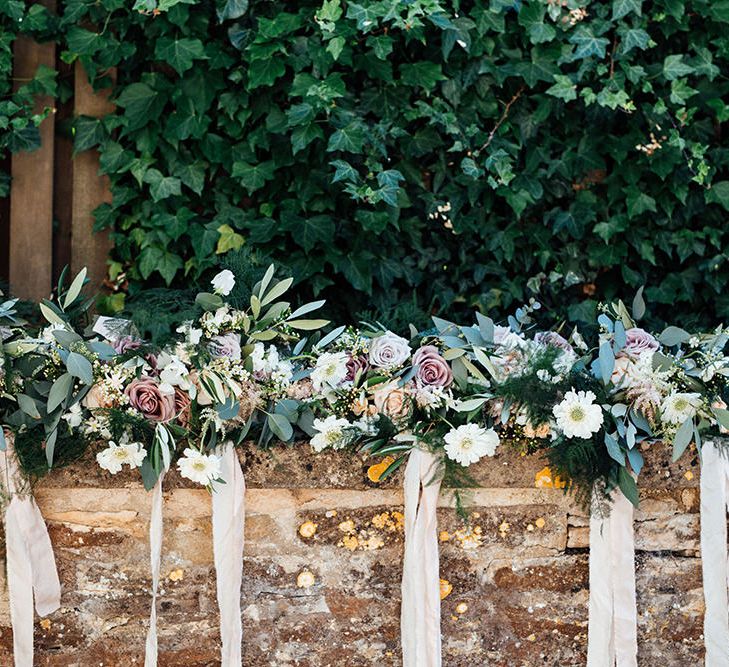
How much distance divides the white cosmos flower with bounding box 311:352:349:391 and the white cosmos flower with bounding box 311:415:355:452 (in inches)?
3.4

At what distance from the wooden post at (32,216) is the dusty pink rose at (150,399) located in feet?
2.92

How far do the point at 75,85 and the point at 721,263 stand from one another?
2075 mm

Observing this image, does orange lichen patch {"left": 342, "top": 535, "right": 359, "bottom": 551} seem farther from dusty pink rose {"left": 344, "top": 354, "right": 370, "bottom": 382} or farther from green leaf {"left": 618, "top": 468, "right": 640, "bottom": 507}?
green leaf {"left": 618, "top": 468, "right": 640, "bottom": 507}

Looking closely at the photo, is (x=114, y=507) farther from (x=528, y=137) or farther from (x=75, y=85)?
(x=528, y=137)

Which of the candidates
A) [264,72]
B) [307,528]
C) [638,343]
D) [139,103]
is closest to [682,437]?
[638,343]

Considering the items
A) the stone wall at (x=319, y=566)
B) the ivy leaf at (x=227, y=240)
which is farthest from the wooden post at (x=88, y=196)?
the stone wall at (x=319, y=566)

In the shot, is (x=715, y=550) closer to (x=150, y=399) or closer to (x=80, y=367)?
(x=150, y=399)

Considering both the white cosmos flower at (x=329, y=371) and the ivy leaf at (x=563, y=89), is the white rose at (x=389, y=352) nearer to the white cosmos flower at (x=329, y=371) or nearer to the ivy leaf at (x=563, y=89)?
the white cosmos flower at (x=329, y=371)

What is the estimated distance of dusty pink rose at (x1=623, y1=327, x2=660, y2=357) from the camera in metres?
2.20

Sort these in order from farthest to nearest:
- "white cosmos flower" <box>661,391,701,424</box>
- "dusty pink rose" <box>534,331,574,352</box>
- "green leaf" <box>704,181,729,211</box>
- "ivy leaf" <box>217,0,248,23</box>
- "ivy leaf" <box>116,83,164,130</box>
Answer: "green leaf" <box>704,181,729,211</box> < "ivy leaf" <box>116,83,164,130</box> < "ivy leaf" <box>217,0,248,23</box> < "dusty pink rose" <box>534,331,574,352</box> < "white cosmos flower" <box>661,391,701,424</box>

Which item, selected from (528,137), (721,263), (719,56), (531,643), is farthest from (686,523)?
(719,56)

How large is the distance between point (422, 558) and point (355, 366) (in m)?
0.47

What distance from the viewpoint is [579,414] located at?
6.70ft

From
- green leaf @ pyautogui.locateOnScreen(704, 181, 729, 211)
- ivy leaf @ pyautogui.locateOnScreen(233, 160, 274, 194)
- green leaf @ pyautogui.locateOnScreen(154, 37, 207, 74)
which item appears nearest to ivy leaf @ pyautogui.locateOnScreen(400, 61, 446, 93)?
ivy leaf @ pyautogui.locateOnScreen(233, 160, 274, 194)
